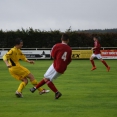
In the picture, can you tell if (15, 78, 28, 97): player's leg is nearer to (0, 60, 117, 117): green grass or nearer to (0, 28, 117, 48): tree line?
(0, 60, 117, 117): green grass

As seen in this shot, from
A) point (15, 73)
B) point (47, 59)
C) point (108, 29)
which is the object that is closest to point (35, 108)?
point (15, 73)

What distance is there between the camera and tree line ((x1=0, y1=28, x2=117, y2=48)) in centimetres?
5091

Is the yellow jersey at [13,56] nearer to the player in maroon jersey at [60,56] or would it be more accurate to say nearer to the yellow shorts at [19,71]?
the yellow shorts at [19,71]

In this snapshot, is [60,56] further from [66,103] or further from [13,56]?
[13,56]


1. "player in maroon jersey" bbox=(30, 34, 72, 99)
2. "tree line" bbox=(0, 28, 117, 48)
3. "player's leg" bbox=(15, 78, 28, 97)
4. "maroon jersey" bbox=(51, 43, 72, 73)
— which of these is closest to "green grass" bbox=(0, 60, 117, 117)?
"player's leg" bbox=(15, 78, 28, 97)

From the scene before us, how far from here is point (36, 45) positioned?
5081 cm

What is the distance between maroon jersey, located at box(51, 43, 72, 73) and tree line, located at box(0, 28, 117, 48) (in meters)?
37.4

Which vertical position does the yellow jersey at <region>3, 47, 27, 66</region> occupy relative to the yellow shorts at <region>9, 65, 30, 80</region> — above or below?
above

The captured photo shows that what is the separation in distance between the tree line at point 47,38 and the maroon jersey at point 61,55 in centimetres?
3737

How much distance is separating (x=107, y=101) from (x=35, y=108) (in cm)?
234

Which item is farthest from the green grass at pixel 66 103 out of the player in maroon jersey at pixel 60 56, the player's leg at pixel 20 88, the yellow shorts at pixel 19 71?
the player in maroon jersey at pixel 60 56

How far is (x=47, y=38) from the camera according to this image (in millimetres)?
51531

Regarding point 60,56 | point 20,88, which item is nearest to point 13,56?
point 20,88

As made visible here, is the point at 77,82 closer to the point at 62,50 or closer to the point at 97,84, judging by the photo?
the point at 97,84
